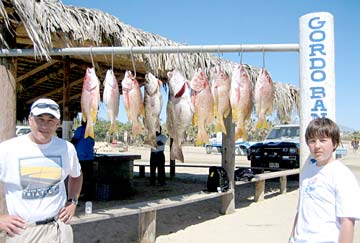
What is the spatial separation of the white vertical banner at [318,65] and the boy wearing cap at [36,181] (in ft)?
6.87

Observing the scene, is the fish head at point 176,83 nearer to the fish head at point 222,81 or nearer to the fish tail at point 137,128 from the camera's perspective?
the fish head at point 222,81

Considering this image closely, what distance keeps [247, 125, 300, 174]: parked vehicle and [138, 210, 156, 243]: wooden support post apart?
822 centimetres

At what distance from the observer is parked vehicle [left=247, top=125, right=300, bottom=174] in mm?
14211

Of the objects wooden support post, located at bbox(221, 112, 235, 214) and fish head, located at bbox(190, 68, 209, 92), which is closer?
fish head, located at bbox(190, 68, 209, 92)

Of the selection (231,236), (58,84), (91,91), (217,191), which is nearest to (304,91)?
(91,91)

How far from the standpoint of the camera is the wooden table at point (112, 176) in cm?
926

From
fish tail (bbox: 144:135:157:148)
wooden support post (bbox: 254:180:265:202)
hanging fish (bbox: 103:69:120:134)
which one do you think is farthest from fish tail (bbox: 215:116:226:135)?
wooden support post (bbox: 254:180:265:202)

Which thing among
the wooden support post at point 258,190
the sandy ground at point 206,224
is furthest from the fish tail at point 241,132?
the wooden support post at point 258,190

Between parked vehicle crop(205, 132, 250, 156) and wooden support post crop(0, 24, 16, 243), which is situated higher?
wooden support post crop(0, 24, 16, 243)

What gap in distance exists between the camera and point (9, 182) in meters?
2.91

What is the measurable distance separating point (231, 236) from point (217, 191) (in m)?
1.48

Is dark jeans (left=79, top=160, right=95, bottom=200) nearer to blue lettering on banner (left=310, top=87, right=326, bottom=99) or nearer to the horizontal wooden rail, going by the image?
the horizontal wooden rail

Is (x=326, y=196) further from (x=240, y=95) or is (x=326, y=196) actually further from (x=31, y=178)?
(x=31, y=178)

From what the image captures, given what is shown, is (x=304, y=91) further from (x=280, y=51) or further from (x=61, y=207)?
(x=61, y=207)
